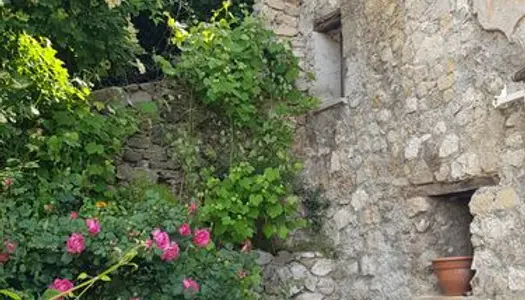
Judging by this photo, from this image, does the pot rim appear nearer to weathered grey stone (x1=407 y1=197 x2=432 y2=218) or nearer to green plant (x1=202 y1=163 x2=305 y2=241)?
weathered grey stone (x1=407 y1=197 x2=432 y2=218)

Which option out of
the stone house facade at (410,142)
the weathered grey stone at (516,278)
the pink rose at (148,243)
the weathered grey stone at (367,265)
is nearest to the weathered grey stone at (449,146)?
the stone house facade at (410,142)

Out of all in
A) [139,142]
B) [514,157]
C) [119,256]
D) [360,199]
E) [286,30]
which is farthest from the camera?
[286,30]

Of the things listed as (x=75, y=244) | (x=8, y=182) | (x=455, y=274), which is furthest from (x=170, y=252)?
(x=455, y=274)

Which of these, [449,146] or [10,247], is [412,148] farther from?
[10,247]

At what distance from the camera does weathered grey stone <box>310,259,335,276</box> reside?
502 centimetres

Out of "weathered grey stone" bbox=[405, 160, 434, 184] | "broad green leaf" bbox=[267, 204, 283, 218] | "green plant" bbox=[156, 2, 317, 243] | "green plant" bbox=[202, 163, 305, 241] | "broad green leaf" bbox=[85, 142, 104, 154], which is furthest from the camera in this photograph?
"green plant" bbox=[156, 2, 317, 243]

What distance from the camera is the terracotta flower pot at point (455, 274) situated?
3.96 meters

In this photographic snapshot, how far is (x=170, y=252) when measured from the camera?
3.31m

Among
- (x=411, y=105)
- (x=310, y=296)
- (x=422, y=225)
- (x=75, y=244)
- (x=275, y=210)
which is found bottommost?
(x=310, y=296)

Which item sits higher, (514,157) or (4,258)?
(514,157)

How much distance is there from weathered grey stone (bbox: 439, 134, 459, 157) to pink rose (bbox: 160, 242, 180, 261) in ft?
5.79

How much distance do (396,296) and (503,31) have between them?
1.84 meters

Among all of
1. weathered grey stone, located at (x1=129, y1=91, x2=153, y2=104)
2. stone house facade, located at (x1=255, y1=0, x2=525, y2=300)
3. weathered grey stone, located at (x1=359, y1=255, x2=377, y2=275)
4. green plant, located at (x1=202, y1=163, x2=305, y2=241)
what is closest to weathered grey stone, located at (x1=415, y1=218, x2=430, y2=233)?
stone house facade, located at (x1=255, y1=0, x2=525, y2=300)

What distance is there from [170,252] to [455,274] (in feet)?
5.70
